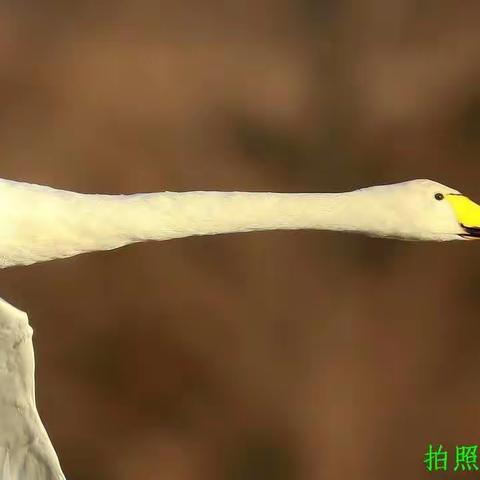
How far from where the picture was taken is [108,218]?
1.85 m

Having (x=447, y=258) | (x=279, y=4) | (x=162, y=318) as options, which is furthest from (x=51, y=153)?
(x=447, y=258)

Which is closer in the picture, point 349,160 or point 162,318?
point 162,318

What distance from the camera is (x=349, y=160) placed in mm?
3400

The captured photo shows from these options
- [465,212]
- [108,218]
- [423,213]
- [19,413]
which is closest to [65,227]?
[108,218]

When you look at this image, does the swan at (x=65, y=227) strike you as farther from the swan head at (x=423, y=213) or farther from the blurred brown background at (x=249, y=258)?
the blurred brown background at (x=249, y=258)

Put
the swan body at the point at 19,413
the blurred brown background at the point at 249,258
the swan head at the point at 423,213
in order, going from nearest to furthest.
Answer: the swan body at the point at 19,413 < the swan head at the point at 423,213 < the blurred brown background at the point at 249,258

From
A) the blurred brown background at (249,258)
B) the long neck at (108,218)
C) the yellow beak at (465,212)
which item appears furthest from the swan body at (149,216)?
the blurred brown background at (249,258)

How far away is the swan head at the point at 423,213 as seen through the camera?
2.00 m

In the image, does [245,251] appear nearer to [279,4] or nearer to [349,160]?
[349,160]

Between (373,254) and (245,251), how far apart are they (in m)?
0.47

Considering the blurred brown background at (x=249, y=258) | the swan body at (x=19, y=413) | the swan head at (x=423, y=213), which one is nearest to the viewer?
the swan body at (x=19, y=413)

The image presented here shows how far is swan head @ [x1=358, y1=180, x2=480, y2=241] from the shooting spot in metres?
2.00

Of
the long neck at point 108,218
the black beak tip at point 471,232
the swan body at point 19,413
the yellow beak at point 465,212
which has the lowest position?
the swan body at point 19,413

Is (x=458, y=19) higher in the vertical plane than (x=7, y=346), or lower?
higher
